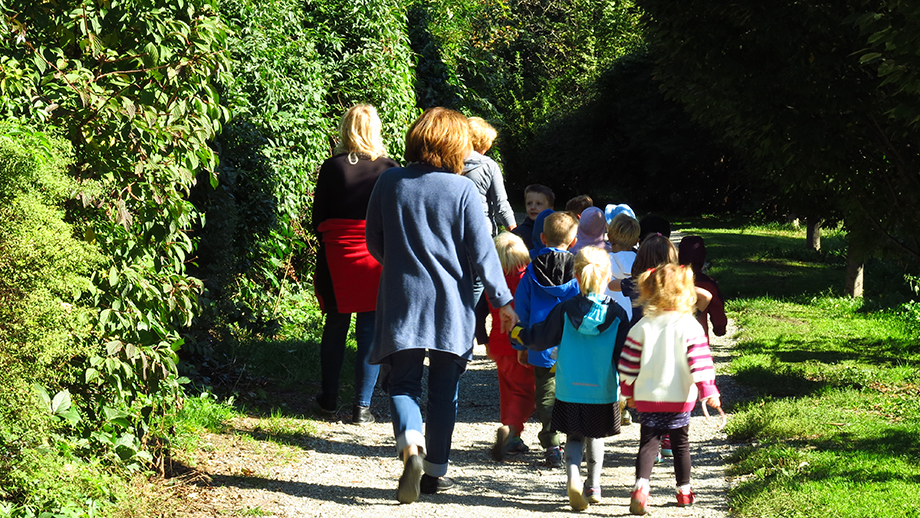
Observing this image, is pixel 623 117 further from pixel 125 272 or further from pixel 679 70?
pixel 125 272

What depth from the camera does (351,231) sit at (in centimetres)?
556

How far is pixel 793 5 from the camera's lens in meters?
6.44

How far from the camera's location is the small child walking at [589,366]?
4.47m

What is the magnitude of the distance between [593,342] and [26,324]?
8.81 ft

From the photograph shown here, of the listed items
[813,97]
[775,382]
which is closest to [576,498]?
[775,382]

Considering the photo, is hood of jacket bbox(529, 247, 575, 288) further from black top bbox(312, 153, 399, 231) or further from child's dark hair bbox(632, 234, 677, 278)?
black top bbox(312, 153, 399, 231)

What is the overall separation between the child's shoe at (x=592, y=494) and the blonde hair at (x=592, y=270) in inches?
40.0

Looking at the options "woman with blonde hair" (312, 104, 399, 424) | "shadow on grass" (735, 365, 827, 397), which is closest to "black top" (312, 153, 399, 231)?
"woman with blonde hair" (312, 104, 399, 424)

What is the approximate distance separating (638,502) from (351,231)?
2461 mm

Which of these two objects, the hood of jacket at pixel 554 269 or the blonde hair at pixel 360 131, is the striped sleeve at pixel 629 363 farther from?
the blonde hair at pixel 360 131

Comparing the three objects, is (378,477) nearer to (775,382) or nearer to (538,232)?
(538,232)

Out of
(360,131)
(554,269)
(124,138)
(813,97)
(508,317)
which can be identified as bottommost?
(508,317)

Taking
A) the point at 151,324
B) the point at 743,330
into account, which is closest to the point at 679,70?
the point at 743,330

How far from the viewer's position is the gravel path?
4.26 m
